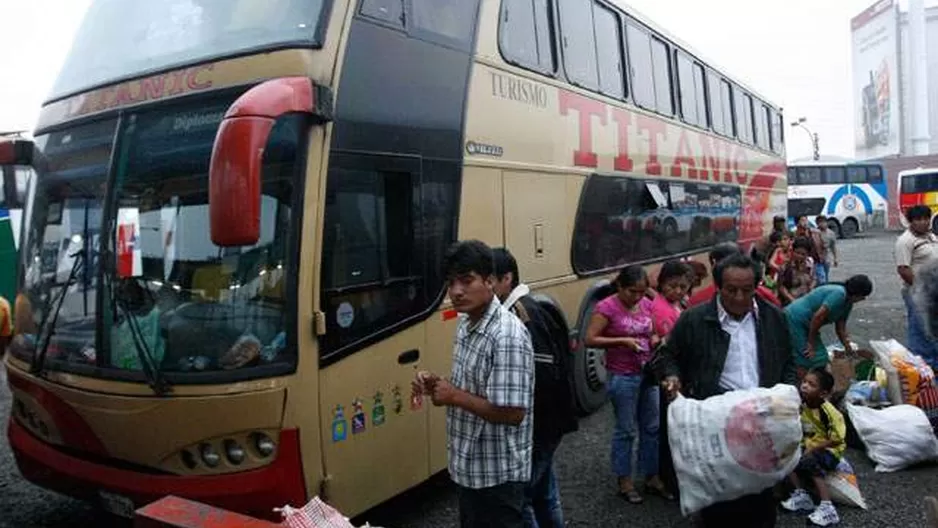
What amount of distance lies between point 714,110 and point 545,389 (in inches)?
330

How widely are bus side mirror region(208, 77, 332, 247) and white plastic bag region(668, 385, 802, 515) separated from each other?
189cm

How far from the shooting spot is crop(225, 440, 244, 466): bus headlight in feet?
11.6

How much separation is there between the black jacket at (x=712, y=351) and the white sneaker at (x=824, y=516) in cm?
170

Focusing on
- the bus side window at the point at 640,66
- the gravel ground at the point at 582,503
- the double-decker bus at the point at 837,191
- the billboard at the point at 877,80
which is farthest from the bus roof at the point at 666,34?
the billboard at the point at 877,80

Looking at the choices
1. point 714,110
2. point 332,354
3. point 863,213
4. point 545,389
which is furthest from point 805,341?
point 863,213

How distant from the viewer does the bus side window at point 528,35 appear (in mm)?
5430

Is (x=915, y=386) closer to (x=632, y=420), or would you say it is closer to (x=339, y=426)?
(x=632, y=420)

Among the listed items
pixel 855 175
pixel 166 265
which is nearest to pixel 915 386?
pixel 166 265

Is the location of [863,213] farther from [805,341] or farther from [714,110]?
[805,341]

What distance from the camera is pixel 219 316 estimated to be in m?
3.54

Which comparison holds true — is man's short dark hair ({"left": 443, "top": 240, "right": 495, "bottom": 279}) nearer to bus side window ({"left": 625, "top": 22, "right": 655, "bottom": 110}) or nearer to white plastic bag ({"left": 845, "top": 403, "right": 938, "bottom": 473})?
white plastic bag ({"left": 845, "top": 403, "right": 938, "bottom": 473})

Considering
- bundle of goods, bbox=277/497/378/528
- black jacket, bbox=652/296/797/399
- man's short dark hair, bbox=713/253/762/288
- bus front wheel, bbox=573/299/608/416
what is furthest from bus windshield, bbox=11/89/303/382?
bus front wheel, bbox=573/299/608/416

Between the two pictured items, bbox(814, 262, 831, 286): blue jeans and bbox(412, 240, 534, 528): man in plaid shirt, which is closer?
bbox(412, 240, 534, 528): man in plaid shirt

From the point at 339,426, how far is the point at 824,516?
2922 mm
